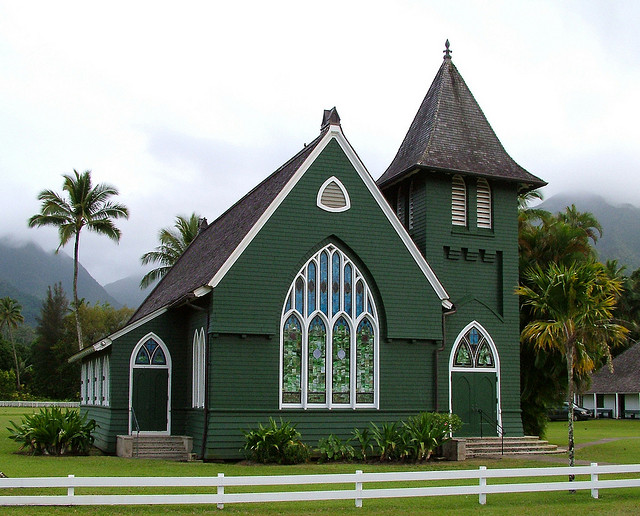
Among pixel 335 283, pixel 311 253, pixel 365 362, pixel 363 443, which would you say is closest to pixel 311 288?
pixel 335 283

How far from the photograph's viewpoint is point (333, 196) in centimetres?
2509

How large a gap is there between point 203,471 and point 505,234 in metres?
14.2

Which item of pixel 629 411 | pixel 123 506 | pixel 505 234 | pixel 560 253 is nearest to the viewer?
pixel 123 506

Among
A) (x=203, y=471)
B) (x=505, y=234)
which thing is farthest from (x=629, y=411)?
(x=203, y=471)

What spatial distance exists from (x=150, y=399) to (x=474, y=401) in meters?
10.4

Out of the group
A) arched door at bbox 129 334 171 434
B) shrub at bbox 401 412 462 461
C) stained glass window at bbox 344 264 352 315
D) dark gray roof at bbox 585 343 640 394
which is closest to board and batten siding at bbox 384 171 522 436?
shrub at bbox 401 412 462 461

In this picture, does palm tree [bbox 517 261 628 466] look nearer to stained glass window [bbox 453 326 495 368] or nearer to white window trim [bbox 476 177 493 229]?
stained glass window [bbox 453 326 495 368]

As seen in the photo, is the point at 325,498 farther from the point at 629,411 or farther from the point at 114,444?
the point at 629,411

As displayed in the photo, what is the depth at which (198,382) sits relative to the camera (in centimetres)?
2486

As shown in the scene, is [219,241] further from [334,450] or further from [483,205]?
[483,205]

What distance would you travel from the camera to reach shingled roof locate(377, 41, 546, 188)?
28.3m

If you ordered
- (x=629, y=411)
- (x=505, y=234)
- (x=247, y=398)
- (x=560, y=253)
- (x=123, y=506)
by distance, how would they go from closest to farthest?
(x=123, y=506), (x=247, y=398), (x=505, y=234), (x=560, y=253), (x=629, y=411)

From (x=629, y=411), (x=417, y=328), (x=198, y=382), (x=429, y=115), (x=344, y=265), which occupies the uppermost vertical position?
(x=429, y=115)

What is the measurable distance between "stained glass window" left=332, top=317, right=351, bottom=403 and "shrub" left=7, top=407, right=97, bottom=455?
733 cm
